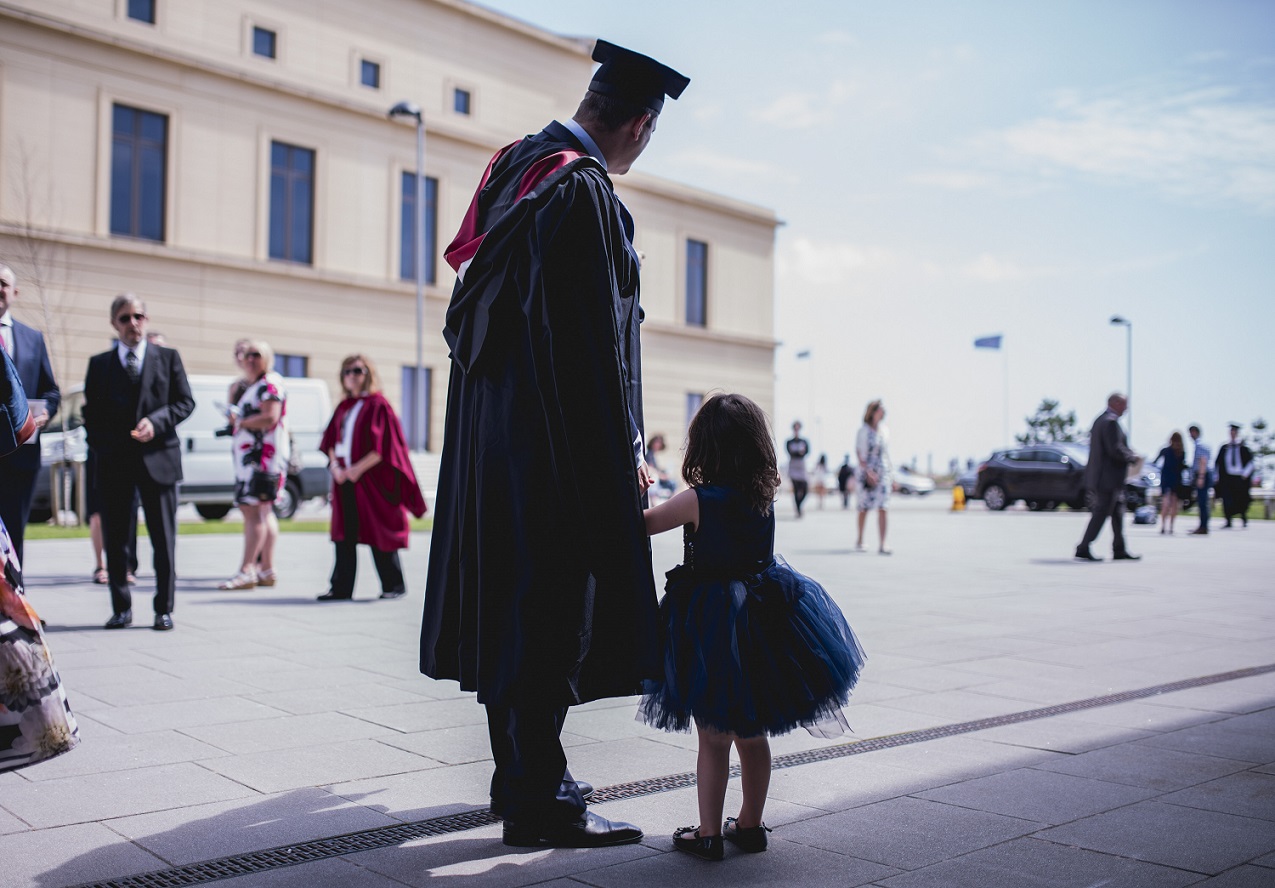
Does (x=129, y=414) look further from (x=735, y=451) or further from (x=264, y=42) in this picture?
(x=264, y=42)

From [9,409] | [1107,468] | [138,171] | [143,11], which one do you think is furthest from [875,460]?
[143,11]

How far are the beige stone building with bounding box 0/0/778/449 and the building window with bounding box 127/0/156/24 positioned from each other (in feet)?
0.15

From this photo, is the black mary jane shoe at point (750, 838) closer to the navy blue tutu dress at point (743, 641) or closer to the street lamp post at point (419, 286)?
the navy blue tutu dress at point (743, 641)

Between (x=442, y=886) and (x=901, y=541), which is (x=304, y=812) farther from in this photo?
(x=901, y=541)

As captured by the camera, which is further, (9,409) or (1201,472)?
(1201,472)

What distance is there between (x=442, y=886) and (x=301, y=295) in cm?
3007

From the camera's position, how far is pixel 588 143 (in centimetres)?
333

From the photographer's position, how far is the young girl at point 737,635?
3.14m

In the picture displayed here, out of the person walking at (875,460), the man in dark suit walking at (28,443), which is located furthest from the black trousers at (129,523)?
the person walking at (875,460)

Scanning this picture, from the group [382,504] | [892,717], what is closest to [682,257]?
[382,504]

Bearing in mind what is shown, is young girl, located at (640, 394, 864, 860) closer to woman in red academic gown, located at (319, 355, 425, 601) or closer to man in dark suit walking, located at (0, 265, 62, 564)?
man in dark suit walking, located at (0, 265, 62, 564)

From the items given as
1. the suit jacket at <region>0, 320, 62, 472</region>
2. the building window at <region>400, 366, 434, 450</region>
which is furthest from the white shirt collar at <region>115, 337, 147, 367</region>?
the building window at <region>400, 366, 434, 450</region>

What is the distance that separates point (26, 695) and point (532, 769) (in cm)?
125

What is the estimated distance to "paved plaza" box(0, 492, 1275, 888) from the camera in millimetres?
3080
